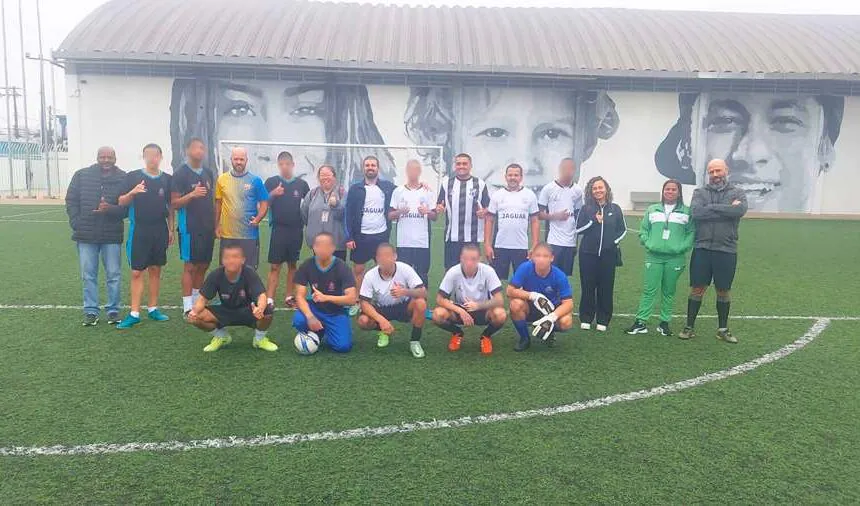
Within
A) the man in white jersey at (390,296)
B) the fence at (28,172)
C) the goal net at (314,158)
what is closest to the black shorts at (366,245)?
the man in white jersey at (390,296)

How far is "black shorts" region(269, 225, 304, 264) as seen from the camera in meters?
7.05

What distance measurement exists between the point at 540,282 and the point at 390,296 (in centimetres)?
139

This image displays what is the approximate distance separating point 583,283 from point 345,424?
347 centimetres

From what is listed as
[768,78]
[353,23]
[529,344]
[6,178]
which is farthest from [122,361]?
[6,178]

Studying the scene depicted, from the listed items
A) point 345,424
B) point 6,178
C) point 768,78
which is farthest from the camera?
point 6,178

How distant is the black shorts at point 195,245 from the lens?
6.55 meters

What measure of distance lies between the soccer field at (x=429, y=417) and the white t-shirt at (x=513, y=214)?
1.10 m

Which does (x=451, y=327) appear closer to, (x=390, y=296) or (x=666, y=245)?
(x=390, y=296)

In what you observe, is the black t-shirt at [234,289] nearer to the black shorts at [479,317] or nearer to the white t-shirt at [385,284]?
the white t-shirt at [385,284]

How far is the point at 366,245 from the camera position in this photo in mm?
7035

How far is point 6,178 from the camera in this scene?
2655cm

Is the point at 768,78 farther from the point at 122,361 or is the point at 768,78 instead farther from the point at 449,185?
the point at 122,361

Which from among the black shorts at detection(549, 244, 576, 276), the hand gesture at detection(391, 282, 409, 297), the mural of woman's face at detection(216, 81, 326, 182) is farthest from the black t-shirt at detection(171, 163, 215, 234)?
the mural of woman's face at detection(216, 81, 326, 182)

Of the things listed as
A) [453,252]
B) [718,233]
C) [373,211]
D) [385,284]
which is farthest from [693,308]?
[373,211]
